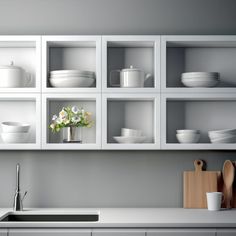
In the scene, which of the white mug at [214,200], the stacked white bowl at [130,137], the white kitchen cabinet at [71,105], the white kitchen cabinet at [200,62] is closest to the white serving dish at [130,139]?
the stacked white bowl at [130,137]

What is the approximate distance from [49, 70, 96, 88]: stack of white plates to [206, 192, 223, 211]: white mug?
3.57 ft

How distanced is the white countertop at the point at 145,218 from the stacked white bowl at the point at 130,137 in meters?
0.46

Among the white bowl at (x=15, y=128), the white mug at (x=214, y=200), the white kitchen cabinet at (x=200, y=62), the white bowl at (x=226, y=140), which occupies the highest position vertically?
the white kitchen cabinet at (x=200, y=62)

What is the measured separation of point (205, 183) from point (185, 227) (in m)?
0.63

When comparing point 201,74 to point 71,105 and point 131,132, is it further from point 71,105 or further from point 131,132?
point 71,105

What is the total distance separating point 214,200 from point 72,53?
1393 mm

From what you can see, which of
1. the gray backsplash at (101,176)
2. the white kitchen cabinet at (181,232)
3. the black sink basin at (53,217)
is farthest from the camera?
the gray backsplash at (101,176)

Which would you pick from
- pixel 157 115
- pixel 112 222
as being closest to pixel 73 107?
pixel 157 115

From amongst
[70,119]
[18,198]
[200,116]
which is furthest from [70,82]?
[200,116]

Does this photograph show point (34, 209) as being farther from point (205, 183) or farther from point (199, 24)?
point (199, 24)

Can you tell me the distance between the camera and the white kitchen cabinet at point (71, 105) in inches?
131

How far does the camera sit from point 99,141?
334 cm

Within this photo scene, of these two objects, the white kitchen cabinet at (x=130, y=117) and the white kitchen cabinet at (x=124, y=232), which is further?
the white kitchen cabinet at (x=130, y=117)

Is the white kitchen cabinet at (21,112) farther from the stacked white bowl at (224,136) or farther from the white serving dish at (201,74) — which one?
the stacked white bowl at (224,136)
